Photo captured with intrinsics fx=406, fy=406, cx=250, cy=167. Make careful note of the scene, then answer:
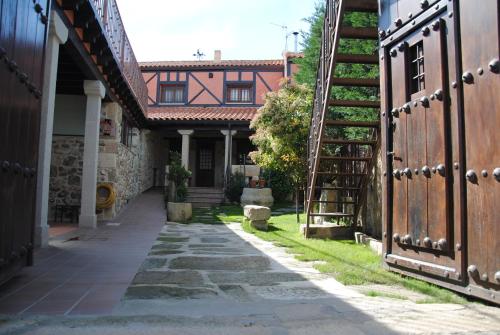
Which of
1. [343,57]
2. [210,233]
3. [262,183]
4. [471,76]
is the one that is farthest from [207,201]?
[471,76]

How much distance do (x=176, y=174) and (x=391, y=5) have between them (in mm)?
7653

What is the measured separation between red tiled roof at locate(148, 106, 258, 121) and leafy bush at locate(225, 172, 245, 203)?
211cm

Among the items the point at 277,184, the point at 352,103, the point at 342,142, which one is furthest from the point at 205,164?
the point at 352,103

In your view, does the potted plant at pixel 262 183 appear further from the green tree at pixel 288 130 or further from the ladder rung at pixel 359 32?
the ladder rung at pixel 359 32

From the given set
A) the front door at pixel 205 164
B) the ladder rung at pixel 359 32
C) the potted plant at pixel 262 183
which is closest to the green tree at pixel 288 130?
the potted plant at pixel 262 183

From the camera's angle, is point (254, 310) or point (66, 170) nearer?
point (254, 310)

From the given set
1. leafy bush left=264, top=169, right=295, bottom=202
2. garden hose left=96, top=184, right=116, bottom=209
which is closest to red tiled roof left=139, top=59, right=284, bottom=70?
leafy bush left=264, top=169, right=295, bottom=202

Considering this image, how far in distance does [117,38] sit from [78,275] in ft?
20.1

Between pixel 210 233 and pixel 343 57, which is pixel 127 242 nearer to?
pixel 210 233

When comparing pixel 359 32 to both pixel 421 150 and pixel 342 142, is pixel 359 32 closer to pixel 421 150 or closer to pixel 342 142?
pixel 342 142

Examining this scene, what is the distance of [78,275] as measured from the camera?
3.74m

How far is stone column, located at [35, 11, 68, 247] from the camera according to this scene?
16.9ft

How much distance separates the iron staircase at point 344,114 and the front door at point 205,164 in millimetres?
9069

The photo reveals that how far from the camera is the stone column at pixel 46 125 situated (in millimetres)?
5164
